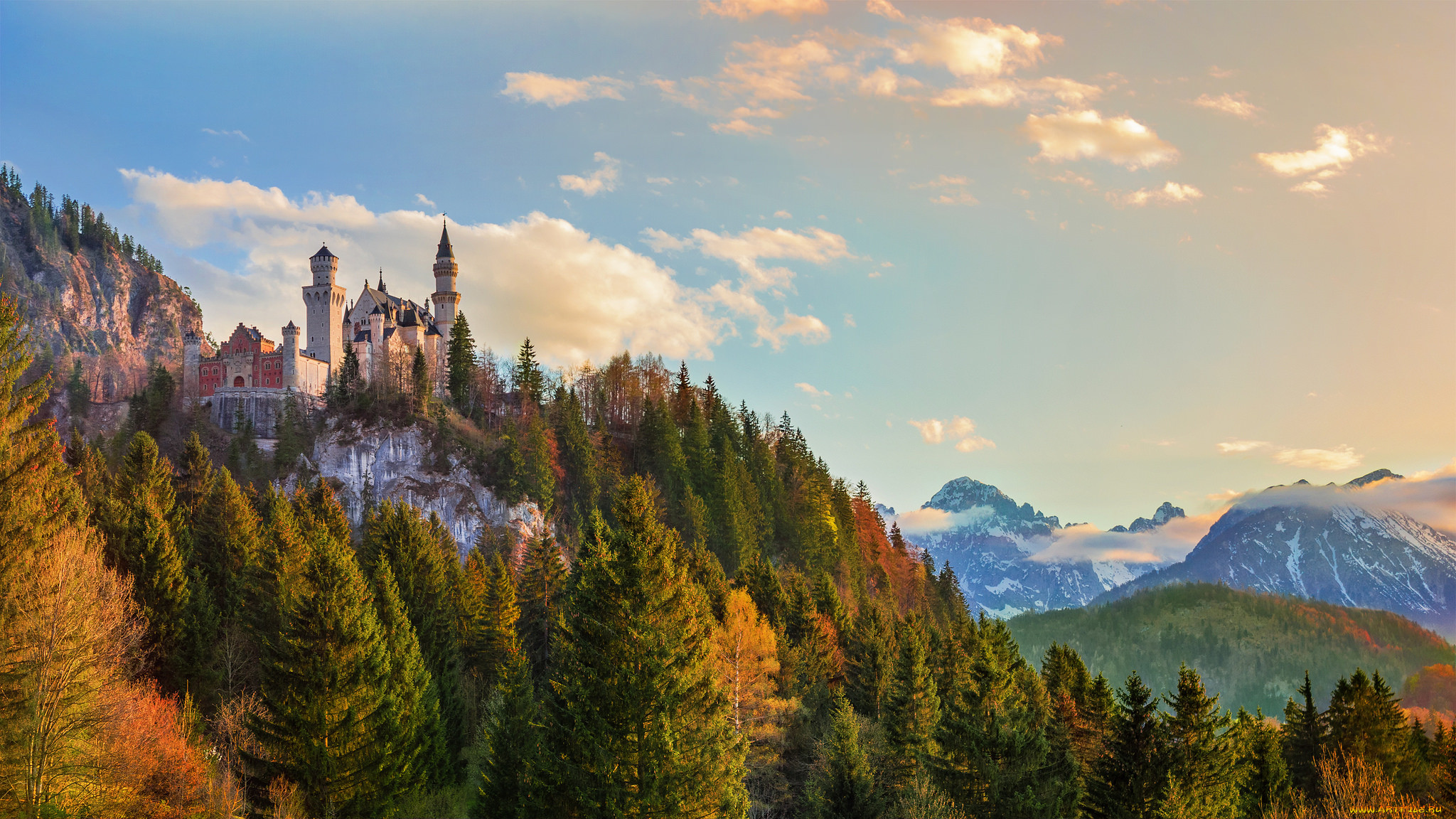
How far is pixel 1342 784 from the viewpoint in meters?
36.6

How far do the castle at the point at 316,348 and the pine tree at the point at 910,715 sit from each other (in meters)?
84.7

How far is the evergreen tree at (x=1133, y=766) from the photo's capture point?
33.8 metres

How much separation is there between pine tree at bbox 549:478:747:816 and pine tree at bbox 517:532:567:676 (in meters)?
29.0

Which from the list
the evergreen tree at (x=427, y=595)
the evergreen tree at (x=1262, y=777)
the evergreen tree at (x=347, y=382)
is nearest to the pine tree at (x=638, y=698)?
the evergreen tree at (x=427, y=595)

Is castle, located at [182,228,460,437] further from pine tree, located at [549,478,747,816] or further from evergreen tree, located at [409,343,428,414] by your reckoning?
pine tree, located at [549,478,747,816]

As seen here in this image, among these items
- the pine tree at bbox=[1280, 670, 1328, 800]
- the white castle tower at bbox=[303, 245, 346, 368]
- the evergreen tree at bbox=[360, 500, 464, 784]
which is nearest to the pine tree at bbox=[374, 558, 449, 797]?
the evergreen tree at bbox=[360, 500, 464, 784]

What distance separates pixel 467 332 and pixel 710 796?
318 feet

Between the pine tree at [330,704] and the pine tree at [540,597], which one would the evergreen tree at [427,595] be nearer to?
the pine tree at [540,597]

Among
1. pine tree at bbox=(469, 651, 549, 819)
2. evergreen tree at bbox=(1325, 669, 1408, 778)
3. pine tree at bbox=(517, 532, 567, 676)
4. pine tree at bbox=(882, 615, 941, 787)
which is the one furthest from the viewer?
pine tree at bbox=(517, 532, 567, 676)

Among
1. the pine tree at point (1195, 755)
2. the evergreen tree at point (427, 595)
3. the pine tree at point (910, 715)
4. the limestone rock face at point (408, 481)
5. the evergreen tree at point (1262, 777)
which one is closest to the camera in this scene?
the pine tree at point (1195, 755)

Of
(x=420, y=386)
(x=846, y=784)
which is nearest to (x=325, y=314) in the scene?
(x=420, y=386)

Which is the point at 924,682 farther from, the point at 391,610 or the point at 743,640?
the point at 391,610

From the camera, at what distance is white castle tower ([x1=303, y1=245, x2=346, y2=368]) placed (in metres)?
121

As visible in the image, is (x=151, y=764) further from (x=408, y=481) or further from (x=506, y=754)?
(x=408, y=481)
